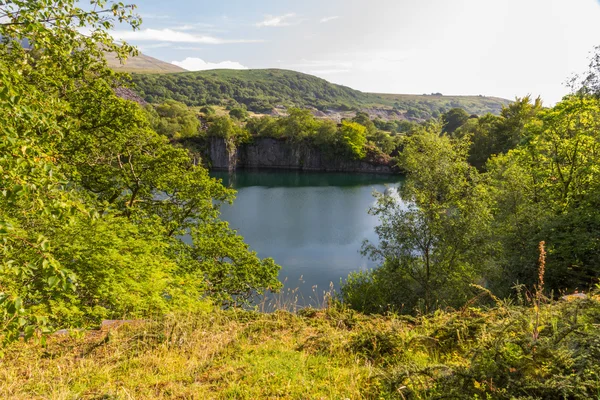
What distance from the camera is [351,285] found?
1769 centimetres

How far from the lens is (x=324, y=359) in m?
5.21

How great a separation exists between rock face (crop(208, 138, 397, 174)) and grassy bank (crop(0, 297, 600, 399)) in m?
68.8

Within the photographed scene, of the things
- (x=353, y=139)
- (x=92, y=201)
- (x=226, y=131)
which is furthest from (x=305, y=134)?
(x=92, y=201)

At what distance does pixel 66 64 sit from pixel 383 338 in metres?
9.77

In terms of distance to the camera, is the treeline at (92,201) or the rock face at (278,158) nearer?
the treeline at (92,201)

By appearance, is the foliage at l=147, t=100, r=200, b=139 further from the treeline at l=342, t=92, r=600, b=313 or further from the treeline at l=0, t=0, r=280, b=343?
the treeline at l=342, t=92, r=600, b=313

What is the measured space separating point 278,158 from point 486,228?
67704 millimetres

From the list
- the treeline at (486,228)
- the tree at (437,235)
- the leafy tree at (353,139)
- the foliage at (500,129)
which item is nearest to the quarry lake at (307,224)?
the tree at (437,235)

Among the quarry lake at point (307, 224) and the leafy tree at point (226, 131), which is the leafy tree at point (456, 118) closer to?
the quarry lake at point (307, 224)

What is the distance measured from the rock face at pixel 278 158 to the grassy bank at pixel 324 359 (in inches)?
2709

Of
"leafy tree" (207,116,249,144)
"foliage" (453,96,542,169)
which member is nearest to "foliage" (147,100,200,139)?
"leafy tree" (207,116,249,144)

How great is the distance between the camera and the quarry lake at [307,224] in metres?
23.4

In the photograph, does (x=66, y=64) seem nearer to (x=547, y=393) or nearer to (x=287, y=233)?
(x=547, y=393)

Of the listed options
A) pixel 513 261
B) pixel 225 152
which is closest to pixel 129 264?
pixel 513 261
